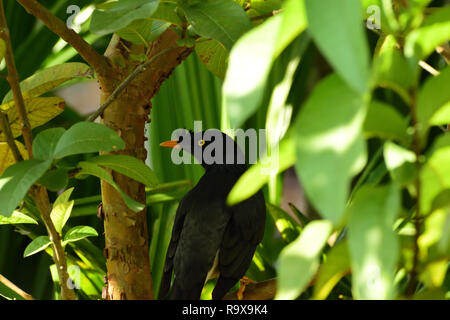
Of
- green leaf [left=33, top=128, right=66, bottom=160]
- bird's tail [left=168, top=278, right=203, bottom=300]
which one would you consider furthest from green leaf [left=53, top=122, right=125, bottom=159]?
bird's tail [left=168, top=278, right=203, bottom=300]

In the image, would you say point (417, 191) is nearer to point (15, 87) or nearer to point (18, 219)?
point (15, 87)

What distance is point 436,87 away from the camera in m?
0.38

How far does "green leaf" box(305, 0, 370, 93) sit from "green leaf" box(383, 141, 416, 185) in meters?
0.12

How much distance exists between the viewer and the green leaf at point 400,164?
391 mm

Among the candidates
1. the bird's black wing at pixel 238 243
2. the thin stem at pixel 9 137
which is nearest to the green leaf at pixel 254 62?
the thin stem at pixel 9 137

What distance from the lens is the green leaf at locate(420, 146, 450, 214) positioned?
0.36m

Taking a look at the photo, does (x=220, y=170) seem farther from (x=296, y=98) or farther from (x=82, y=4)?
(x=296, y=98)

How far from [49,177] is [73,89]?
2.74 meters

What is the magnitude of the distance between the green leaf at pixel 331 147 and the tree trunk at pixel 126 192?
0.57 metres

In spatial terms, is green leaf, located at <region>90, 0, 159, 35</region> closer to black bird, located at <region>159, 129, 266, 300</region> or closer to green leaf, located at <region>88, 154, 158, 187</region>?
green leaf, located at <region>88, 154, 158, 187</region>

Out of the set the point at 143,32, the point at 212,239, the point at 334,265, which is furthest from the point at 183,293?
the point at 334,265

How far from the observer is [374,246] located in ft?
1.03

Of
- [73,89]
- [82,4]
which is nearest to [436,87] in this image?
[82,4]
